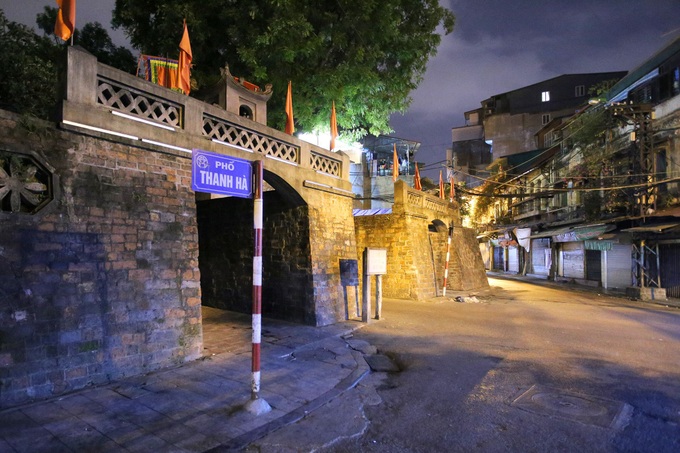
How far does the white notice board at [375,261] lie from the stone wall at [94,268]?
424 centimetres

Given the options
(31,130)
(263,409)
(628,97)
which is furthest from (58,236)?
(628,97)

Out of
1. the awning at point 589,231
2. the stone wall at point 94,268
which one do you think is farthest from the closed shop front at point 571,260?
the stone wall at point 94,268

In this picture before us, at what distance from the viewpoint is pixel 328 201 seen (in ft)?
31.9

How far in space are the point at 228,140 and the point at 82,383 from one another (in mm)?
4525

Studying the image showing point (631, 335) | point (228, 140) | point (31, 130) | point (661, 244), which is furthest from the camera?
point (661, 244)

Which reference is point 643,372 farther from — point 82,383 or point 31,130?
point 31,130

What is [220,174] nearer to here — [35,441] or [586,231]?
[35,441]

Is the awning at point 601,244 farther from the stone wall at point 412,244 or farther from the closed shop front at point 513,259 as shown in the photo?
the closed shop front at point 513,259

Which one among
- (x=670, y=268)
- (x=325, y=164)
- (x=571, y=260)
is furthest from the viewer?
(x=571, y=260)

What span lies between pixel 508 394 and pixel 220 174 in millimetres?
4433

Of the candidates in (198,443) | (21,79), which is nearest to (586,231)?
(198,443)

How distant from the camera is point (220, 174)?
4.44 m

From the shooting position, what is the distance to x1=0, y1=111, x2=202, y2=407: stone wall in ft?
14.7

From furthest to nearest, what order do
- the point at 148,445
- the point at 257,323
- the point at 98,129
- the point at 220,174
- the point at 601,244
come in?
the point at 601,244, the point at 98,129, the point at 220,174, the point at 257,323, the point at 148,445
